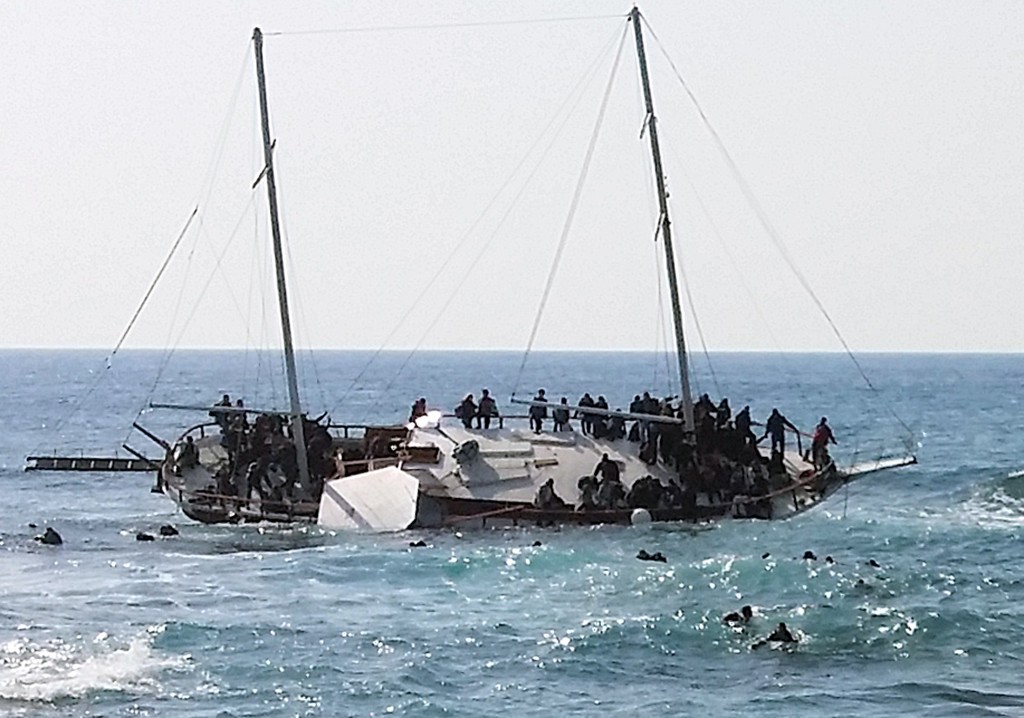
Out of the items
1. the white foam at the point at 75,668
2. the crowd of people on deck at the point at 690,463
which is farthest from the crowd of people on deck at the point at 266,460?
the white foam at the point at 75,668

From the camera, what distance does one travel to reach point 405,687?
2764cm

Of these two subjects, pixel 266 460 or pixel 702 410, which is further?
pixel 266 460

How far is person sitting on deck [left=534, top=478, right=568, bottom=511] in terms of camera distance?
42656 millimetres

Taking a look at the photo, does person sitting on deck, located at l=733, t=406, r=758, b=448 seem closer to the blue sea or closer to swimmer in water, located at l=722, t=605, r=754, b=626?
the blue sea

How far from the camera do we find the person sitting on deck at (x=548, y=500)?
42656 millimetres

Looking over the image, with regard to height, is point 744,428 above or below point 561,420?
below

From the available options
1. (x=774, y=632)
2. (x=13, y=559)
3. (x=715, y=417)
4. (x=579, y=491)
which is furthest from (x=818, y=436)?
(x=13, y=559)

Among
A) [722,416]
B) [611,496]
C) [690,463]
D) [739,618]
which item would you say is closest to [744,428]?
[722,416]

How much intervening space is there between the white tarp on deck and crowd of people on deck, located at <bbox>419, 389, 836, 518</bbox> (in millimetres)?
3148

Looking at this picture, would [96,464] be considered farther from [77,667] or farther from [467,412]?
[77,667]

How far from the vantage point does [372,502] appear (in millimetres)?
43844

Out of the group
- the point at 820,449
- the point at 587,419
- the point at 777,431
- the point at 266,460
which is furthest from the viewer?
the point at 266,460

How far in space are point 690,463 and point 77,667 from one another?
60.9ft

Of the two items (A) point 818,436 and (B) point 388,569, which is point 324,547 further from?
(A) point 818,436
